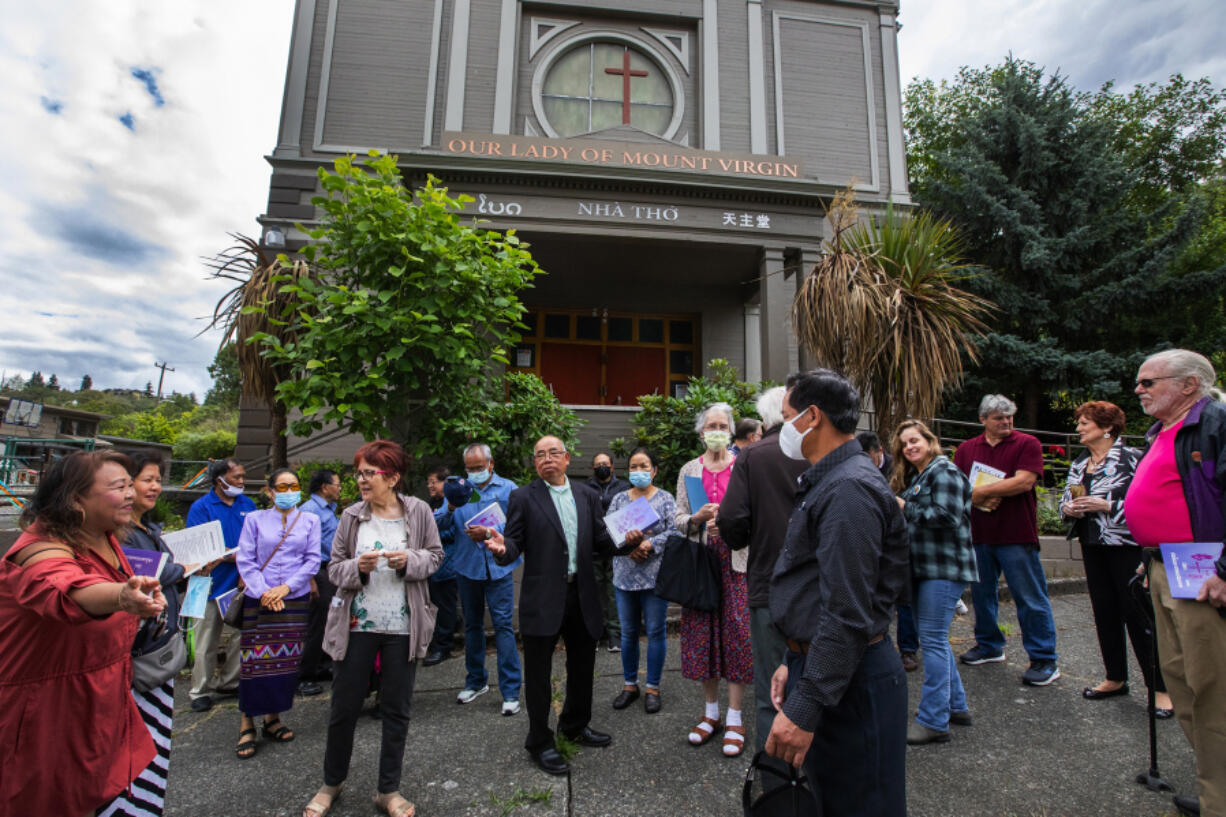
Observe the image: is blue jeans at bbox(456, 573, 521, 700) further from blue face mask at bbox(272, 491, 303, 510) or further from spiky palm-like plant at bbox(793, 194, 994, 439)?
spiky palm-like plant at bbox(793, 194, 994, 439)

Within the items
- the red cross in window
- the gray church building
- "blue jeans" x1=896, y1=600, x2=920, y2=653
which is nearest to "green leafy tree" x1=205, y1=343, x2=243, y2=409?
the gray church building

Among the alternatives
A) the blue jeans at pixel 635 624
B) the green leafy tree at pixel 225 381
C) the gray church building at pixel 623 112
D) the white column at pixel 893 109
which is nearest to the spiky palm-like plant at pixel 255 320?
the gray church building at pixel 623 112

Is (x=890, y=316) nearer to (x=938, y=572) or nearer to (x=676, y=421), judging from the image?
(x=676, y=421)

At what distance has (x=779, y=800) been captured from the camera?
178 cm

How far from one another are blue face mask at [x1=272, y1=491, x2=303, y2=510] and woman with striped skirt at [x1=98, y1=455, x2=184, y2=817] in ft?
4.25

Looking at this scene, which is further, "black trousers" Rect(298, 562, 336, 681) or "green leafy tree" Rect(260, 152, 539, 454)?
"green leafy tree" Rect(260, 152, 539, 454)

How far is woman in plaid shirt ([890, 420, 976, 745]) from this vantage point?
3.56 meters

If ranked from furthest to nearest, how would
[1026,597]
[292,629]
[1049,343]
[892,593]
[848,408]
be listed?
1. [1049,343]
2. [1026,597]
3. [292,629]
4. [848,408]
5. [892,593]

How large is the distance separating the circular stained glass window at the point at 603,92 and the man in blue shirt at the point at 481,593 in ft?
32.1

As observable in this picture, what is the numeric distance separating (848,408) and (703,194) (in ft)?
27.4

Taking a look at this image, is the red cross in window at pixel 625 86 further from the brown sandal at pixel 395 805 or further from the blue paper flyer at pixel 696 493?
the brown sandal at pixel 395 805

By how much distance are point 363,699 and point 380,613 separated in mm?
416

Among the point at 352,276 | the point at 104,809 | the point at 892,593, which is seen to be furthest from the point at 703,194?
the point at 104,809

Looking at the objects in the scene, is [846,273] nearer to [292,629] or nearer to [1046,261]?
[292,629]
